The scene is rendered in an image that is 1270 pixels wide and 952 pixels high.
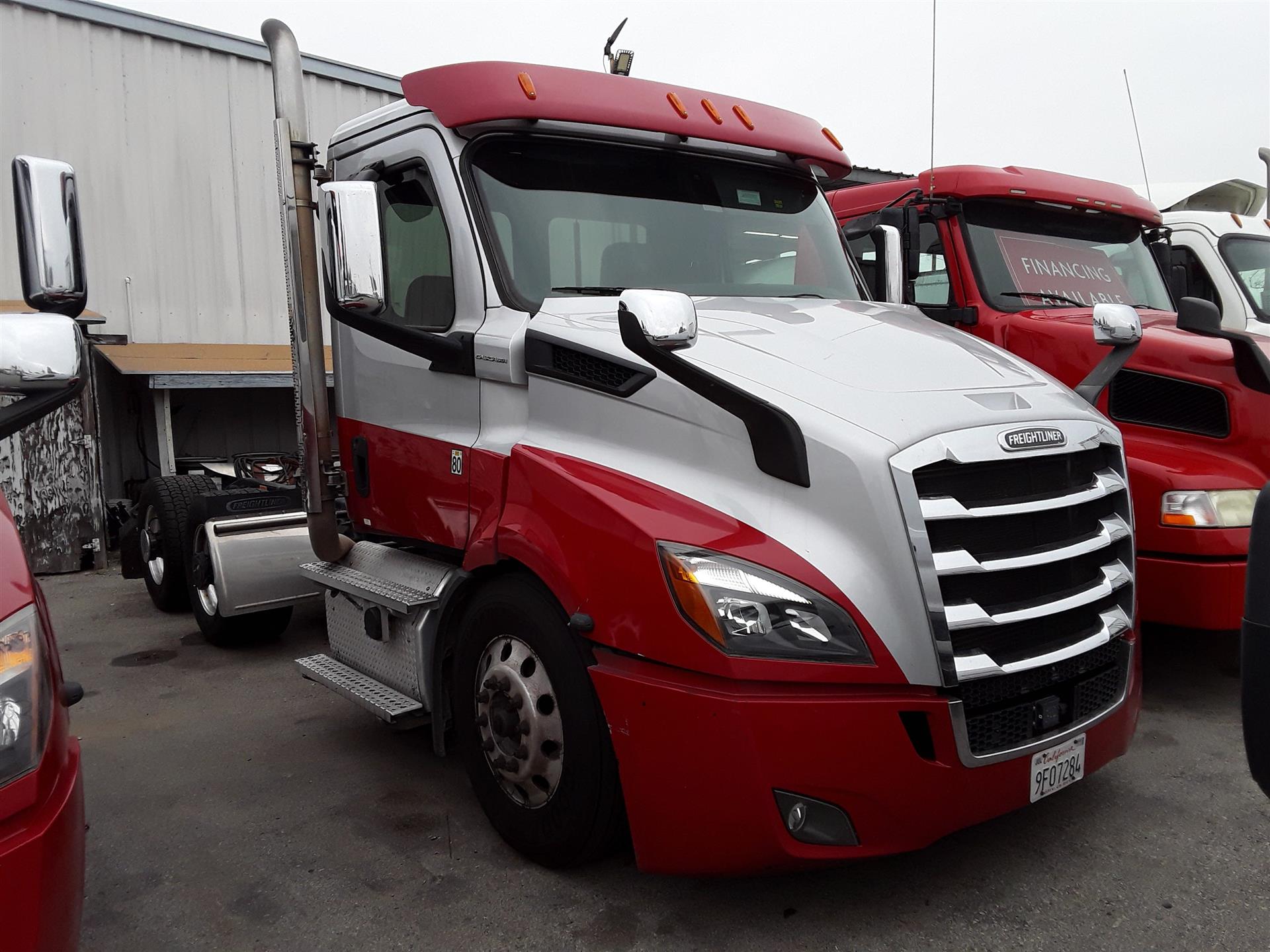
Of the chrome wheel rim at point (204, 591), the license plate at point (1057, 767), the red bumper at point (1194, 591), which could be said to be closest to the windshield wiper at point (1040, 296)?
the red bumper at point (1194, 591)

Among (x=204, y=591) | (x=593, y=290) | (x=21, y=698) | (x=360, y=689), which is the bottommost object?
(x=204, y=591)

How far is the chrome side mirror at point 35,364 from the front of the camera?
7.15ft

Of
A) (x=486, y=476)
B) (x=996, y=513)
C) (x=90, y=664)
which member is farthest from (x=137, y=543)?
(x=996, y=513)

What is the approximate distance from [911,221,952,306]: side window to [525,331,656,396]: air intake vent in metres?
3.02

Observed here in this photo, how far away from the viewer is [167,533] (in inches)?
256

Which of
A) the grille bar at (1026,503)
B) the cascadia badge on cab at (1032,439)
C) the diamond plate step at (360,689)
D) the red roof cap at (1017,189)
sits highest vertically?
the red roof cap at (1017,189)

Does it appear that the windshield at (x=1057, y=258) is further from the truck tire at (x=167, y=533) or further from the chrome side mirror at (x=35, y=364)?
the truck tire at (x=167, y=533)

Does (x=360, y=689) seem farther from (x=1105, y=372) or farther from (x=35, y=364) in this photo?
(x=1105, y=372)

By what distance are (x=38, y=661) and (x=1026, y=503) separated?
2.43 meters

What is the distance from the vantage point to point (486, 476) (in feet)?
11.0

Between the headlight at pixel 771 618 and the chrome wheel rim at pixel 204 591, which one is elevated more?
the headlight at pixel 771 618

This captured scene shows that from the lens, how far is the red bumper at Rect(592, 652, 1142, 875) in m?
2.48

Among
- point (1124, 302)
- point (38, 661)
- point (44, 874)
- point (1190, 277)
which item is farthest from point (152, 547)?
point (1190, 277)

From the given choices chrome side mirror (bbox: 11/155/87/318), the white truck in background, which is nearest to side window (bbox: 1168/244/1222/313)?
the white truck in background
